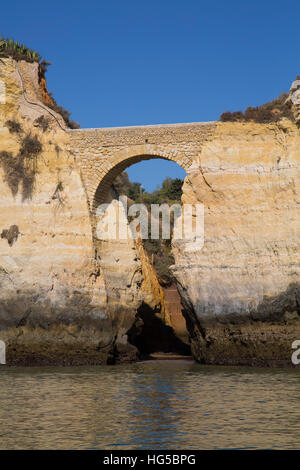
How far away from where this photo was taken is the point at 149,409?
14766 mm

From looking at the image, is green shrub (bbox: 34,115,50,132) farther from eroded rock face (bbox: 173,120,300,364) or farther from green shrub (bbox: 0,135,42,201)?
eroded rock face (bbox: 173,120,300,364)

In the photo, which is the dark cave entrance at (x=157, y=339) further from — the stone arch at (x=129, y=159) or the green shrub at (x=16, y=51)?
the green shrub at (x=16, y=51)

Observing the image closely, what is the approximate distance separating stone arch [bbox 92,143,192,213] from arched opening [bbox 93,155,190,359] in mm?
17

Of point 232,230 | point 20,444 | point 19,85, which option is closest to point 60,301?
point 232,230

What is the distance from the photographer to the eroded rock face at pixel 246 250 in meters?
21.6

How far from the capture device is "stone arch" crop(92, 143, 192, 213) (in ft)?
76.0

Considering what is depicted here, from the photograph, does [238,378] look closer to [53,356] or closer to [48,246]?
[53,356]

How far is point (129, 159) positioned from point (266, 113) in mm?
4875

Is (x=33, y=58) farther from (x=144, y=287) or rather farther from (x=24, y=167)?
(x=144, y=287)

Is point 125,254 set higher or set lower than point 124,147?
lower

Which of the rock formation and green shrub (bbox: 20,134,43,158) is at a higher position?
green shrub (bbox: 20,134,43,158)

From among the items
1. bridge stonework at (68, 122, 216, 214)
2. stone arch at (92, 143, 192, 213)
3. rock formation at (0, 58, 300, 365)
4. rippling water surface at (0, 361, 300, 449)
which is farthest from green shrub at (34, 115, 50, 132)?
rippling water surface at (0, 361, 300, 449)

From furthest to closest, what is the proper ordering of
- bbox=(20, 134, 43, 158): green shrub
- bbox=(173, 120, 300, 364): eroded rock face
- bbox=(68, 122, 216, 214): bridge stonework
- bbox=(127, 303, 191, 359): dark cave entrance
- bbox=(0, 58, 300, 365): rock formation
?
bbox=(127, 303, 191, 359): dark cave entrance, bbox=(20, 134, 43, 158): green shrub, bbox=(68, 122, 216, 214): bridge stonework, bbox=(0, 58, 300, 365): rock formation, bbox=(173, 120, 300, 364): eroded rock face

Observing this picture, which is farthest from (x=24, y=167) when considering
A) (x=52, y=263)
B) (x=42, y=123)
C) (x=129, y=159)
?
(x=129, y=159)
